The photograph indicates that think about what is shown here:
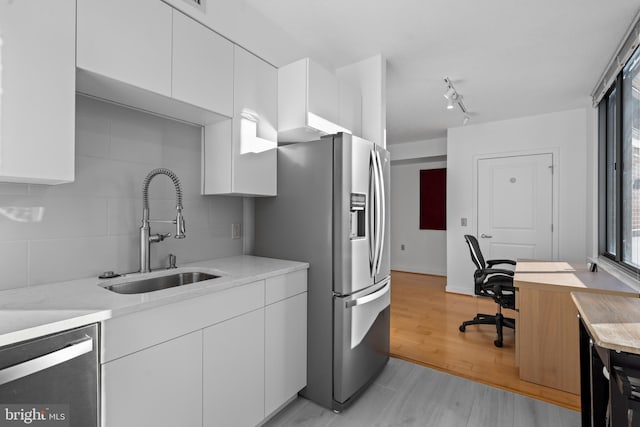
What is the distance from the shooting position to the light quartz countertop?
3.07ft

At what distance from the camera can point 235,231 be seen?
2338 mm

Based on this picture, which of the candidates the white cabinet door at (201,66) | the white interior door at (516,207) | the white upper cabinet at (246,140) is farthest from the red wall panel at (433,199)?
the white cabinet door at (201,66)

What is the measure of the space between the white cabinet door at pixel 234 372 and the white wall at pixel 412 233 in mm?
4997

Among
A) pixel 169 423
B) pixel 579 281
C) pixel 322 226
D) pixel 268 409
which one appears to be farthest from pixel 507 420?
pixel 169 423

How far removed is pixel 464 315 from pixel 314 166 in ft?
9.58

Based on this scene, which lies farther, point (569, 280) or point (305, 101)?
point (569, 280)

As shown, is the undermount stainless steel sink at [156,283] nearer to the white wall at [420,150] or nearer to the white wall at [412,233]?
the white wall at [420,150]

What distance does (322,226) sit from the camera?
2.00 m

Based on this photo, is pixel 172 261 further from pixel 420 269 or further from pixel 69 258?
pixel 420 269

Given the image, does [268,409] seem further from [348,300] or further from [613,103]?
[613,103]

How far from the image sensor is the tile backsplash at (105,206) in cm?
138

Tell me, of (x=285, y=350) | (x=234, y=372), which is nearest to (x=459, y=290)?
(x=285, y=350)

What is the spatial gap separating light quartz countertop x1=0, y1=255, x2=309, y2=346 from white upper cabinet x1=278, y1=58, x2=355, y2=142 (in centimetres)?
105

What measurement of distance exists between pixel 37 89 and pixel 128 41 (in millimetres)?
449
